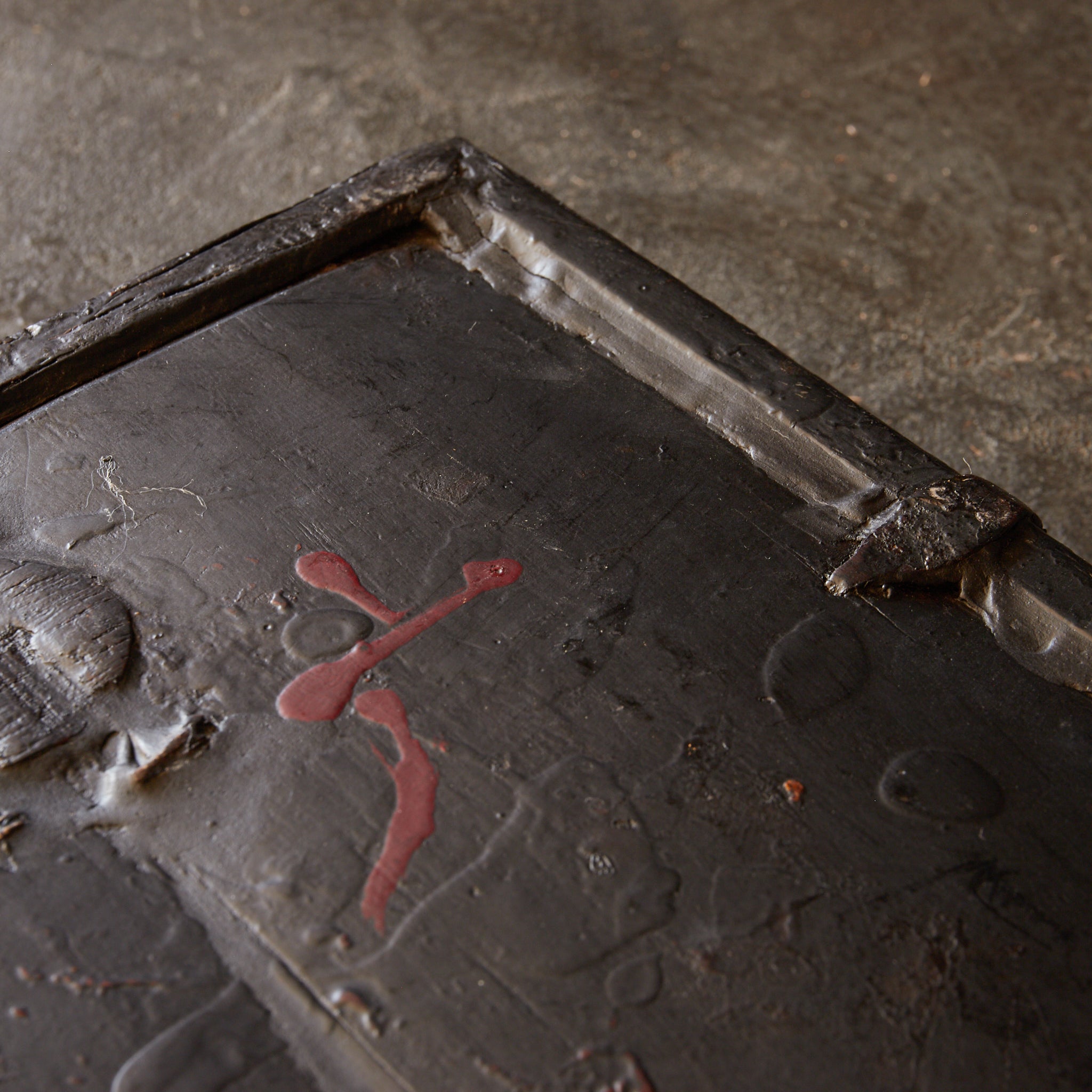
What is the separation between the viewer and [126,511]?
1169 millimetres

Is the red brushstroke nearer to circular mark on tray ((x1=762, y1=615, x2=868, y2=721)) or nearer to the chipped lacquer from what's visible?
the chipped lacquer

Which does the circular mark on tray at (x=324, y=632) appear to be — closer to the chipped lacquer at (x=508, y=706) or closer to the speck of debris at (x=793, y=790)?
the chipped lacquer at (x=508, y=706)

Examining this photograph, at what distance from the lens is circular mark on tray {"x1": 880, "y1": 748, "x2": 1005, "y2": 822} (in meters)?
1.01

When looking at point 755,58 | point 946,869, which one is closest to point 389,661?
point 946,869

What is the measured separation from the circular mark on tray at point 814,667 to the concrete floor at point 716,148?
1.13 metres

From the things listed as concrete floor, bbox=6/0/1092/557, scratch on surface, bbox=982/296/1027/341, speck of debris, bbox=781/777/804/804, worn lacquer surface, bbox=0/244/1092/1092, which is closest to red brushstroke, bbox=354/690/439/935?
worn lacquer surface, bbox=0/244/1092/1092

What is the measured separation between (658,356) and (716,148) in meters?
1.70

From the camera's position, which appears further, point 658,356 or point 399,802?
point 658,356

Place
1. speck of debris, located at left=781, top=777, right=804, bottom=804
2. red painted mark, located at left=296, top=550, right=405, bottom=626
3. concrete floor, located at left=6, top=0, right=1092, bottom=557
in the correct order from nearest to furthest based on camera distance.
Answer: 1. speck of debris, located at left=781, top=777, right=804, bottom=804
2. red painted mark, located at left=296, top=550, right=405, bottom=626
3. concrete floor, located at left=6, top=0, right=1092, bottom=557

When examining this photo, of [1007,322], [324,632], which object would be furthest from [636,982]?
[1007,322]

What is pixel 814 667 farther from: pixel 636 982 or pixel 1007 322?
pixel 1007 322

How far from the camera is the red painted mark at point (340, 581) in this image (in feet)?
3.66

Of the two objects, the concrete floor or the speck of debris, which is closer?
the speck of debris

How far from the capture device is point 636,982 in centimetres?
89
